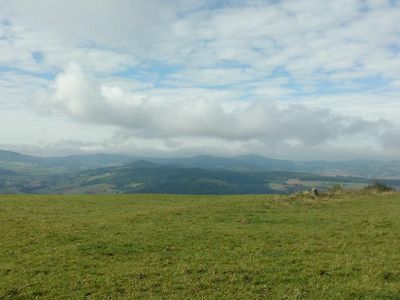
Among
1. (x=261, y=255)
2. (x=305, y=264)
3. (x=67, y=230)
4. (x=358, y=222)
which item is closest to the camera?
(x=305, y=264)

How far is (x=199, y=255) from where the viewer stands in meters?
21.6

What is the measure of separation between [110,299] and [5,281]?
19.1 ft

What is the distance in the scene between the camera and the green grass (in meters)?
16.1

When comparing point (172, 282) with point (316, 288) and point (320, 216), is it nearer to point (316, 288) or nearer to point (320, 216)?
point (316, 288)

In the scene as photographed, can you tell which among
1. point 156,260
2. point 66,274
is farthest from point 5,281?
point 156,260

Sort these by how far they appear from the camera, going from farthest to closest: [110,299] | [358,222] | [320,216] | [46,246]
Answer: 1. [320,216]
2. [358,222]
3. [46,246]
4. [110,299]

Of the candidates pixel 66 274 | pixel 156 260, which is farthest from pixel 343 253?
pixel 66 274

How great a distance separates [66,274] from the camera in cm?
1808

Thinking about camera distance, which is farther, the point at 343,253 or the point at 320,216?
the point at 320,216

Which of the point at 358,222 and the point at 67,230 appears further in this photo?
the point at 358,222

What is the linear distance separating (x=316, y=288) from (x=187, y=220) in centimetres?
1942

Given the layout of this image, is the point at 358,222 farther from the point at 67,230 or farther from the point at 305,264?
the point at 67,230

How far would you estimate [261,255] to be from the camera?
21781mm

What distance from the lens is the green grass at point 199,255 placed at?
16.1m
